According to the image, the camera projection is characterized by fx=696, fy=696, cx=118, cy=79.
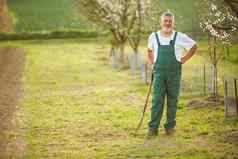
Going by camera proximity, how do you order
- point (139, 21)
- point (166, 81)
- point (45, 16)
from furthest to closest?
1. point (45, 16)
2. point (139, 21)
3. point (166, 81)

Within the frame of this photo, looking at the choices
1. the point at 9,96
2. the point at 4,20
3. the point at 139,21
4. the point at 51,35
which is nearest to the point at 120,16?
the point at 139,21

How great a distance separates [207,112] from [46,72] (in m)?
13.1

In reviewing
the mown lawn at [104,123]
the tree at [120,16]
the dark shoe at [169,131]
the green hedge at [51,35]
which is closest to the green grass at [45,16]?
the green hedge at [51,35]

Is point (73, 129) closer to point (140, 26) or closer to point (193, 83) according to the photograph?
point (193, 83)

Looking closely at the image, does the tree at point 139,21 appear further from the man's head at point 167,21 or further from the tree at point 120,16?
the man's head at point 167,21

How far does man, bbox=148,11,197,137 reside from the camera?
13.4m

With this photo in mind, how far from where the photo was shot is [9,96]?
2073cm

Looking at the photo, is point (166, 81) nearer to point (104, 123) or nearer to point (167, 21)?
point (167, 21)

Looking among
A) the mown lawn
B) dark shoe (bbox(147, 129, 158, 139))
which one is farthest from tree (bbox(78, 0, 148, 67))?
dark shoe (bbox(147, 129, 158, 139))

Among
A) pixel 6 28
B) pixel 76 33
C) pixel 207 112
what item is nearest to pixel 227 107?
pixel 207 112

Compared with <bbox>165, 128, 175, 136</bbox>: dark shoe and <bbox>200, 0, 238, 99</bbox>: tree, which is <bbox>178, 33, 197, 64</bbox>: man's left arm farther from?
<bbox>165, 128, 175, 136</bbox>: dark shoe

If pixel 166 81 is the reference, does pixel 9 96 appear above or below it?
below

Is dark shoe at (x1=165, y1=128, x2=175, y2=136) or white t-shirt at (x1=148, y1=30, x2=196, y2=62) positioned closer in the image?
white t-shirt at (x1=148, y1=30, x2=196, y2=62)

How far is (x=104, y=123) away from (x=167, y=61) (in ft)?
9.21
